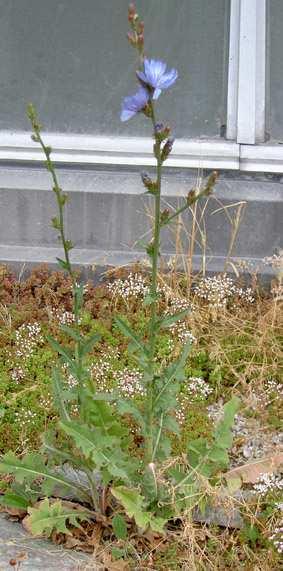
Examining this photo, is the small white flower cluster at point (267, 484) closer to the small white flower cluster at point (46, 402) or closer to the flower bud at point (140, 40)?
the small white flower cluster at point (46, 402)

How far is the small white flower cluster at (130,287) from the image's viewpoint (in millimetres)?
4379

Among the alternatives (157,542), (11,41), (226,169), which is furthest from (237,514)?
(11,41)

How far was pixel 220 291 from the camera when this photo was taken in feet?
14.4

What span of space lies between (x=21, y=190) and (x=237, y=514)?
7.10 feet

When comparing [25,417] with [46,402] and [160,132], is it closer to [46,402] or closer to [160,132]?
[46,402]

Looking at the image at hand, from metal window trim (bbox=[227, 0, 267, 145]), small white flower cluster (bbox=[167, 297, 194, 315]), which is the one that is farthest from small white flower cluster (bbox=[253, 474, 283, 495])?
metal window trim (bbox=[227, 0, 267, 145])

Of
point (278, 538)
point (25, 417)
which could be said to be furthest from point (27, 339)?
point (278, 538)

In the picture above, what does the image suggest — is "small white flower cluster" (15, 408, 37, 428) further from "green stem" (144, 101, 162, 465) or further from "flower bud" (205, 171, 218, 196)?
"flower bud" (205, 171, 218, 196)

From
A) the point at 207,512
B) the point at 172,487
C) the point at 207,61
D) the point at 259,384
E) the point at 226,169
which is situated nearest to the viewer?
the point at 172,487

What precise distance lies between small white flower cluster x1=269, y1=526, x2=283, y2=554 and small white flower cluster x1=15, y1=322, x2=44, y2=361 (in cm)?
147

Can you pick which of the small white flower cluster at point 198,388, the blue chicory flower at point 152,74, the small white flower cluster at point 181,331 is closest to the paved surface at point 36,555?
the small white flower cluster at point 198,388

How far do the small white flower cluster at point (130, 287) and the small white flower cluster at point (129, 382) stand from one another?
19.2 inches

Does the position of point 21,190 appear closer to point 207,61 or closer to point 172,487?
point 207,61

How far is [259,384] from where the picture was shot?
13.0 feet
